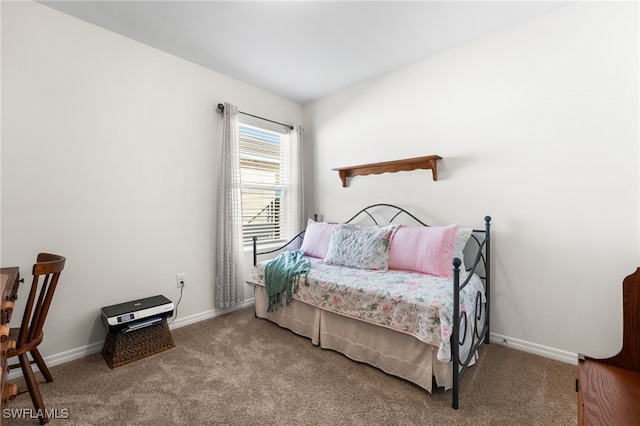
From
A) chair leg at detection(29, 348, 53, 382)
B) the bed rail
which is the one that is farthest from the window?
the bed rail

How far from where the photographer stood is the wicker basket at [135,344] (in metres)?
2.01

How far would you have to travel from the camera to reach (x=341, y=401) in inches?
64.4

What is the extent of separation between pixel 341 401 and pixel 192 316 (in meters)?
1.75

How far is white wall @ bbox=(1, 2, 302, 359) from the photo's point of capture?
1920 millimetres

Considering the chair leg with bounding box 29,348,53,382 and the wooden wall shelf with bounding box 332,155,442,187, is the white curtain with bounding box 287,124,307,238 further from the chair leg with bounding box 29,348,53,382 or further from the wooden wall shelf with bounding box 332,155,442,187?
the chair leg with bounding box 29,348,53,382

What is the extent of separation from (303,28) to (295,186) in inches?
68.0

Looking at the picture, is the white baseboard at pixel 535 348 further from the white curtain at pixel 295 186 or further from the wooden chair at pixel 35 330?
the wooden chair at pixel 35 330

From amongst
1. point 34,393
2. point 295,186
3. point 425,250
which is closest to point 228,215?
point 295,186

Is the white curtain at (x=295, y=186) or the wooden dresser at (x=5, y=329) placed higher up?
the white curtain at (x=295, y=186)

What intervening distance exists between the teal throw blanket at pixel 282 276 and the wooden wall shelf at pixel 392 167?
3.77 ft

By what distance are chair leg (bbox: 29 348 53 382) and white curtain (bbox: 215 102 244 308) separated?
4.24ft

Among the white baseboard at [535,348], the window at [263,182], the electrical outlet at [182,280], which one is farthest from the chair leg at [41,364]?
the white baseboard at [535,348]

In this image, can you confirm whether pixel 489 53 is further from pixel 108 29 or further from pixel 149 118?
pixel 108 29

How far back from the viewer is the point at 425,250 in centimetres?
229
